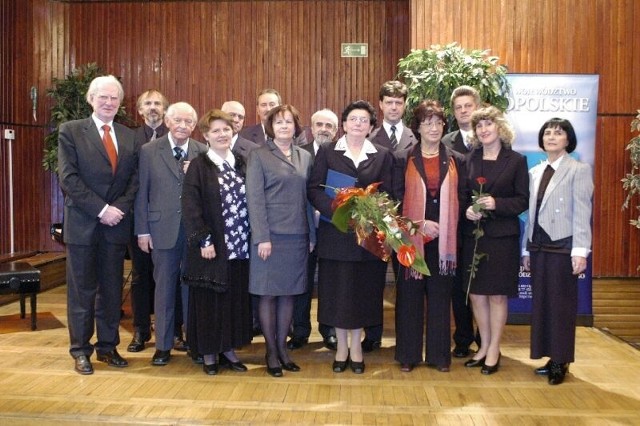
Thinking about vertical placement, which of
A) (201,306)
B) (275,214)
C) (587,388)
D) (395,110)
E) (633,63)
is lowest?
(587,388)

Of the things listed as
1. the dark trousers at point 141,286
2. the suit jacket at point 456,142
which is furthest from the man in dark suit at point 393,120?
the dark trousers at point 141,286

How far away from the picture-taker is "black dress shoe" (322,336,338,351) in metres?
4.31

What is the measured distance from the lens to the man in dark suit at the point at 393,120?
4.24 m

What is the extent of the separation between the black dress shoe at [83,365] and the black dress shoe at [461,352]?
218cm

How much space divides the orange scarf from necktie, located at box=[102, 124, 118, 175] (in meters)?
1.68

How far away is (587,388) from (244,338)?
73.9 inches

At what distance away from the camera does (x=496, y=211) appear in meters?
3.64

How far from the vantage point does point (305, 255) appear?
3727 millimetres

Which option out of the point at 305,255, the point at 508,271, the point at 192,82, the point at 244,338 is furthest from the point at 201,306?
the point at 192,82

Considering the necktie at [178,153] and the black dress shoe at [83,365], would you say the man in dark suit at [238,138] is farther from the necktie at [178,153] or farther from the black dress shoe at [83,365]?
the black dress shoe at [83,365]

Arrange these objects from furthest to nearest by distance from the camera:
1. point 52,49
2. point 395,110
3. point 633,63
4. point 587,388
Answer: point 52,49 < point 633,63 < point 395,110 < point 587,388

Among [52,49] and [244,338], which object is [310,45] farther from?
[244,338]

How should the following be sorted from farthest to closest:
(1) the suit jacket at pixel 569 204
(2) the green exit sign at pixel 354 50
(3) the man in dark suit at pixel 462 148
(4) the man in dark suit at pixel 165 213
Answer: (2) the green exit sign at pixel 354 50 < (3) the man in dark suit at pixel 462 148 < (4) the man in dark suit at pixel 165 213 < (1) the suit jacket at pixel 569 204

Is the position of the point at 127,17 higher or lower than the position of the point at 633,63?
higher
